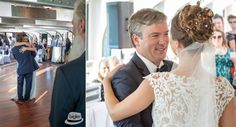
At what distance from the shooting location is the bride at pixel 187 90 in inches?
56.8

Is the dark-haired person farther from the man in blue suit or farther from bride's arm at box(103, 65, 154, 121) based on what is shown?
the man in blue suit

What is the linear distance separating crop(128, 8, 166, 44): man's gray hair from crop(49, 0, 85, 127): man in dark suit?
248 mm

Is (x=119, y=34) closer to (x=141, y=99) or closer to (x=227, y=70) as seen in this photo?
(x=141, y=99)

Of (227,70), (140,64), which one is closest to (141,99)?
(140,64)

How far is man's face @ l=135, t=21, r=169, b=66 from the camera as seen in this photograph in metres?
1.60

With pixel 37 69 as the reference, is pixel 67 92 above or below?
below

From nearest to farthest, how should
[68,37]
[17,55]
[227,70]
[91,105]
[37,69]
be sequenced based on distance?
[17,55]
[37,69]
[68,37]
[91,105]
[227,70]

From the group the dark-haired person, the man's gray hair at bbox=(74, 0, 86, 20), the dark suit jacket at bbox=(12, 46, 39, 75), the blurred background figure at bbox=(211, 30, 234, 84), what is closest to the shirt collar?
the man's gray hair at bbox=(74, 0, 86, 20)

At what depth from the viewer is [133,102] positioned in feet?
4.69

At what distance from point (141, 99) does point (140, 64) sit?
29 cm

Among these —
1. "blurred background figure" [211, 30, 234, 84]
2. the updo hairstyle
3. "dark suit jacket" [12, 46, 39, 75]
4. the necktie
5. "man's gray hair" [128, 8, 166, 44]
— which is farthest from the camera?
"blurred background figure" [211, 30, 234, 84]

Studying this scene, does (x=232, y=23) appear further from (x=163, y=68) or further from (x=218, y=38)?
(x=163, y=68)

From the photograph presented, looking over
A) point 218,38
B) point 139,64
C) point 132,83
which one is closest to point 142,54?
point 139,64

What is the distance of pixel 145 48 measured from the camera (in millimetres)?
1639
